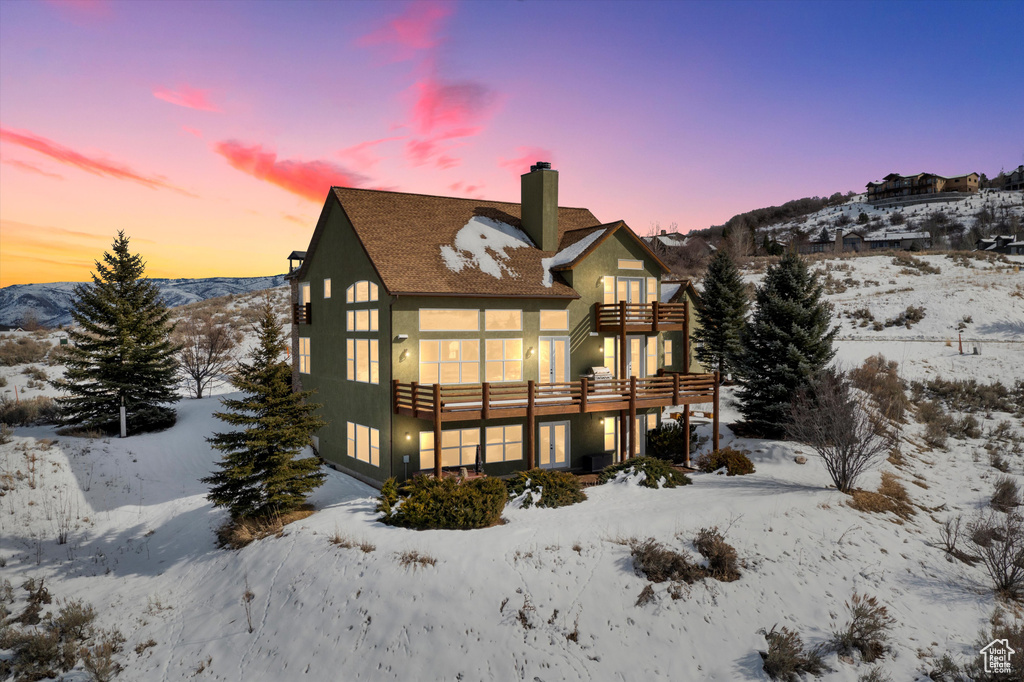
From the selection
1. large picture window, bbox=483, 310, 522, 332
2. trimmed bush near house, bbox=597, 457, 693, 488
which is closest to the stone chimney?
large picture window, bbox=483, 310, 522, 332

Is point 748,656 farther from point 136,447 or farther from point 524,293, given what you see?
point 136,447

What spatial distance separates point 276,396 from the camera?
59.7ft

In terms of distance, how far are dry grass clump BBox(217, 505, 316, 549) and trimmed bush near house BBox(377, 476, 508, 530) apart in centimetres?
288

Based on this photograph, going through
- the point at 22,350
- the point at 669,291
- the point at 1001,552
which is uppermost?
the point at 669,291

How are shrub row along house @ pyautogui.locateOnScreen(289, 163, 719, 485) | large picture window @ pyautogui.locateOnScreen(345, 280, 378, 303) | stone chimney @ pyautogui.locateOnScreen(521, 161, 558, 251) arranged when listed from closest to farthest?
shrub row along house @ pyautogui.locateOnScreen(289, 163, 719, 485) → large picture window @ pyautogui.locateOnScreen(345, 280, 378, 303) → stone chimney @ pyautogui.locateOnScreen(521, 161, 558, 251)

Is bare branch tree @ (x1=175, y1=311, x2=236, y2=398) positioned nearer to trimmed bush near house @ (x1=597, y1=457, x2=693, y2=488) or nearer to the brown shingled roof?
the brown shingled roof

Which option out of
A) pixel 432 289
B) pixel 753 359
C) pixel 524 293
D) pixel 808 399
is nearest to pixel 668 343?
pixel 753 359

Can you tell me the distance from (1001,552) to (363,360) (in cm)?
2081

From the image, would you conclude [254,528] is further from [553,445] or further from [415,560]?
[553,445]

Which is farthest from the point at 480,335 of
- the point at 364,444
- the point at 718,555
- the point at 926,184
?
the point at 926,184

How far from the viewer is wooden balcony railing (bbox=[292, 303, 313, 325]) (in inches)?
1072

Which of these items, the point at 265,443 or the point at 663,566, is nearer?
the point at 663,566

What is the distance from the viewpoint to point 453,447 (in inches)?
846

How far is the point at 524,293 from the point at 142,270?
19.8 meters
